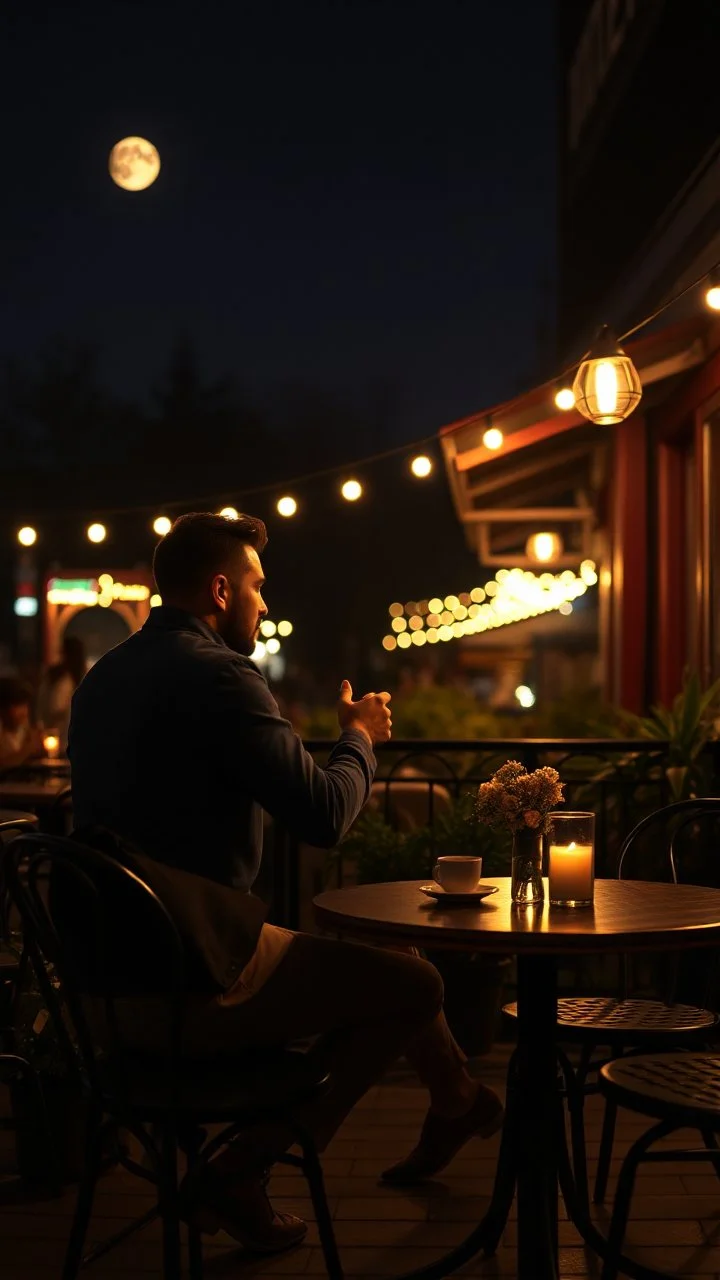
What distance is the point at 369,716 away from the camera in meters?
3.22

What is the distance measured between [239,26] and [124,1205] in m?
79.6

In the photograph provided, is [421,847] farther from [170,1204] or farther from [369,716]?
[170,1204]

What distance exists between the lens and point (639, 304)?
1222cm

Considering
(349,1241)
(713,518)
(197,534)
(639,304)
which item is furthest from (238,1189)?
(639,304)

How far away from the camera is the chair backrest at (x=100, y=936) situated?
102 inches

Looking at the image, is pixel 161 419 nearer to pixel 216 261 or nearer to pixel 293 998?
pixel 216 261

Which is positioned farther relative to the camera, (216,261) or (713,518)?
(216,261)

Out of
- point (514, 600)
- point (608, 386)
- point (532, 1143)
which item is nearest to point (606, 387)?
point (608, 386)

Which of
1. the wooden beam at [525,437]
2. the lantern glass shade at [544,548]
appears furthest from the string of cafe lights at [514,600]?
the wooden beam at [525,437]

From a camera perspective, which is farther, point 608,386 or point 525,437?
point 525,437

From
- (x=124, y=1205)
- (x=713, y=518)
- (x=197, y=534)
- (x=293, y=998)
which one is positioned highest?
(x=713, y=518)

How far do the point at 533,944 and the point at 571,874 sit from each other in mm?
377

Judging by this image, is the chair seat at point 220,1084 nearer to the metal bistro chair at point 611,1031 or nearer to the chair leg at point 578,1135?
the metal bistro chair at point 611,1031

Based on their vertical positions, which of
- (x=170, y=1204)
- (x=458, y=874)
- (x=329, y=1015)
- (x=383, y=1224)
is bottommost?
(x=383, y=1224)
